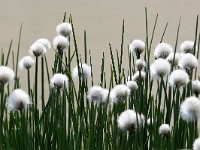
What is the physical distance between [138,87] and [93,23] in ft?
4.03

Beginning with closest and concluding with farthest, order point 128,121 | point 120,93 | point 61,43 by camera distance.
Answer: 1. point 128,121
2. point 120,93
3. point 61,43

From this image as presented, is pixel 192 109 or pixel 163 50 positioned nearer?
pixel 192 109

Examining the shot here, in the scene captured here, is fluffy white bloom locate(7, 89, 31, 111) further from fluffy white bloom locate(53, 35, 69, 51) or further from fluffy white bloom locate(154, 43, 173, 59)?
fluffy white bloom locate(154, 43, 173, 59)

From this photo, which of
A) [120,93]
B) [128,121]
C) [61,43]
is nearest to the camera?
[128,121]

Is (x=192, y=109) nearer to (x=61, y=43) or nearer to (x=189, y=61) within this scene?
(x=189, y=61)

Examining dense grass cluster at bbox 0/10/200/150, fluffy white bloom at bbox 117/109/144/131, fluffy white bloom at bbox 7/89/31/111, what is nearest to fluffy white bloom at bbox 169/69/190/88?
dense grass cluster at bbox 0/10/200/150

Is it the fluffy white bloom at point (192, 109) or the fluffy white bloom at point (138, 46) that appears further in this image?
the fluffy white bloom at point (138, 46)

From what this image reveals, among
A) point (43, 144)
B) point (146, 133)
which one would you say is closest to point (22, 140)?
point (43, 144)

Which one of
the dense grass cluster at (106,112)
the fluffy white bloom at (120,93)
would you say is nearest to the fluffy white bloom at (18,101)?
the dense grass cluster at (106,112)

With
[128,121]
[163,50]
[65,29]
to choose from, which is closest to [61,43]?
[65,29]

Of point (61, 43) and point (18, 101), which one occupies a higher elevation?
point (61, 43)

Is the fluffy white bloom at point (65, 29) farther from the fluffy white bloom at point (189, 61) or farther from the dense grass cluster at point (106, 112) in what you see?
the fluffy white bloom at point (189, 61)

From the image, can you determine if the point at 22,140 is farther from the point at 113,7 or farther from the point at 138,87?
the point at 113,7

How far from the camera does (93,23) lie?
2.09 meters
